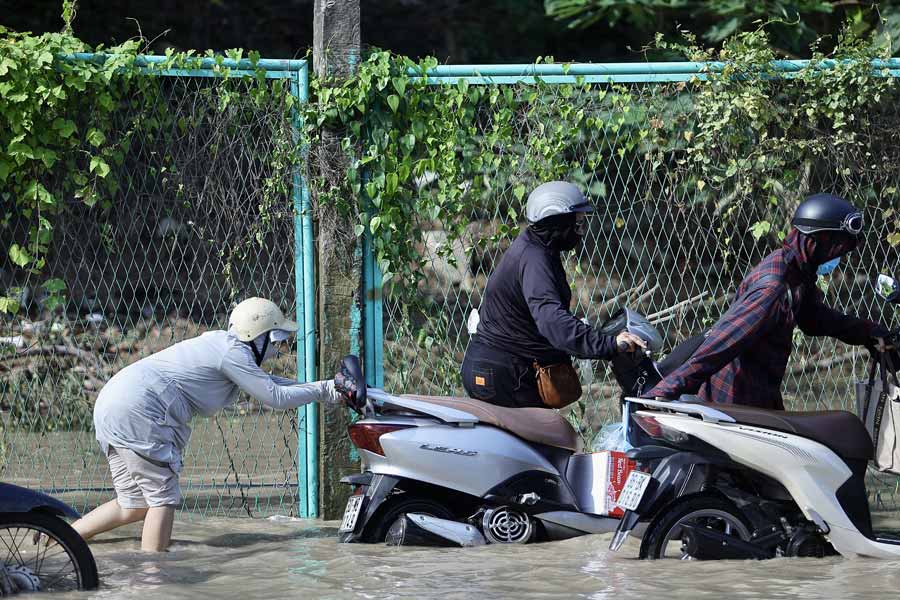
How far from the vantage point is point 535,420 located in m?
5.76

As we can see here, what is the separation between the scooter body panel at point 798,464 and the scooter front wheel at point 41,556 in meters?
2.37

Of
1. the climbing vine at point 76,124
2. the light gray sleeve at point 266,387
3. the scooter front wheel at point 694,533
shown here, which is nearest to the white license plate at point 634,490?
the scooter front wheel at point 694,533

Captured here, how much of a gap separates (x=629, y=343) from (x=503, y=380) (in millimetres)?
691

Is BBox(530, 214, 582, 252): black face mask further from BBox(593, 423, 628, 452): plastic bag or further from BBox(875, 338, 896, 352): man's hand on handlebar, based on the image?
BBox(875, 338, 896, 352): man's hand on handlebar

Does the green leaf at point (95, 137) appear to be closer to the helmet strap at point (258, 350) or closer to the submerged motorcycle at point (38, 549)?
the helmet strap at point (258, 350)

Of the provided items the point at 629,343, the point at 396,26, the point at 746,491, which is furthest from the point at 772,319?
the point at 396,26

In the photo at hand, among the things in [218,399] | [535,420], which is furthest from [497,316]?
[218,399]

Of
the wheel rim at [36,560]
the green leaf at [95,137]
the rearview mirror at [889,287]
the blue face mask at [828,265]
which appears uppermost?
the green leaf at [95,137]

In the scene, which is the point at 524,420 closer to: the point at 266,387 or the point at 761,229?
the point at 266,387

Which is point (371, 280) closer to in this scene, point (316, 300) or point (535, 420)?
point (316, 300)

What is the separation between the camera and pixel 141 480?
5.73 m

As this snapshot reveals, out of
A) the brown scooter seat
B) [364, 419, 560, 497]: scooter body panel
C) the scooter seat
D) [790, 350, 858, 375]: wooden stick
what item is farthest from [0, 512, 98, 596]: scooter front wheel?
[790, 350, 858, 375]: wooden stick

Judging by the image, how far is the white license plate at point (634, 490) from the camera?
5.20 metres

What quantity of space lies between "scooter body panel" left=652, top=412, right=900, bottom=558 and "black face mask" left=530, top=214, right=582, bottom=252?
3.20 feet
